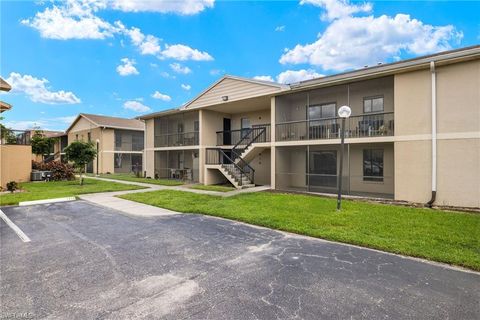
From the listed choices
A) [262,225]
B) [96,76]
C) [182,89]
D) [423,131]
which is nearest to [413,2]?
[423,131]

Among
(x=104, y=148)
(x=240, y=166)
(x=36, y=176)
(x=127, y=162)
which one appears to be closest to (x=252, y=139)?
(x=240, y=166)

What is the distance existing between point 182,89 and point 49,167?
16.4 m

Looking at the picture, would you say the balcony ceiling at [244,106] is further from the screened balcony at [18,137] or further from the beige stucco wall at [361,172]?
the screened balcony at [18,137]

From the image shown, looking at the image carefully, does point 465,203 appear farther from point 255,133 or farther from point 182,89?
point 182,89

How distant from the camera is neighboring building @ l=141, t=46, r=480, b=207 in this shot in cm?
893

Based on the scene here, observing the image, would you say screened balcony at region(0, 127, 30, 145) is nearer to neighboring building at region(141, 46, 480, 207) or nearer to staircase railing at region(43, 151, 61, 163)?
neighboring building at region(141, 46, 480, 207)

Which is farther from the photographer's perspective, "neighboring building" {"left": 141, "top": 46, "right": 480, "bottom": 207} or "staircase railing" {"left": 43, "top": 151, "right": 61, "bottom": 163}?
"staircase railing" {"left": 43, "top": 151, "right": 61, "bottom": 163}

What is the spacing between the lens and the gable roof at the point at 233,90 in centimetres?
1384

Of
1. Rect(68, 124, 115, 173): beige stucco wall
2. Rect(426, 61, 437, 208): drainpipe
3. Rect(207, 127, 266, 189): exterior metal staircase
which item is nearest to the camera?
Rect(426, 61, 437, 208): drainpipe

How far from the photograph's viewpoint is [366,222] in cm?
696

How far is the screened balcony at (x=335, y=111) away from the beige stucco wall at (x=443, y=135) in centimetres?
103

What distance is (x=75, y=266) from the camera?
172 inches

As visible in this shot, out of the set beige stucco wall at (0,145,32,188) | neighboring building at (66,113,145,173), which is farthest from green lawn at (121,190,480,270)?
neighboring building at (66,113,145,173)

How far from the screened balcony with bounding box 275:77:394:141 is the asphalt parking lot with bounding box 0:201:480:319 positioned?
832 centimetres
